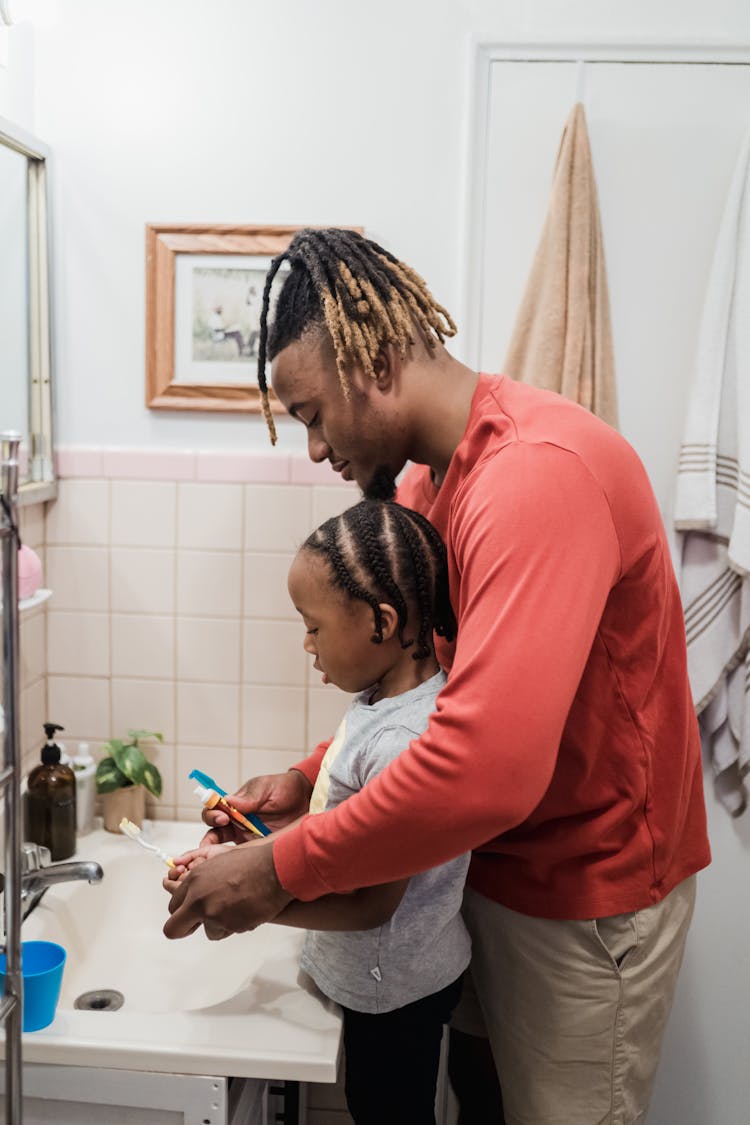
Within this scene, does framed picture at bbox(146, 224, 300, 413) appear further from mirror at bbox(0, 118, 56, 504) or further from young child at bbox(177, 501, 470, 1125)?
young child at bbox(177, 501, 470, 1125)

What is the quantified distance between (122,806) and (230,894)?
0.75m

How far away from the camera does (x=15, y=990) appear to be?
98cm

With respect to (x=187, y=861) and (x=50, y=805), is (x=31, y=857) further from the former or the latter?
(x=187, y=861)

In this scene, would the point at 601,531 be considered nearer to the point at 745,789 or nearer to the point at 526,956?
the point at 526,956

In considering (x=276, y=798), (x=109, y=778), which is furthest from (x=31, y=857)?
(x=276, y=798)

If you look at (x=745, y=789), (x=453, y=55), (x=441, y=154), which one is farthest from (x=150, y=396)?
(x=745, y=789)

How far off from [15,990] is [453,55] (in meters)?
1.49

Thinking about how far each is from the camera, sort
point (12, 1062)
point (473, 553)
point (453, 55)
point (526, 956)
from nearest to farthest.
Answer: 1. point (473, 553)
2. point (12, 1062)
3. point (526, 956)
4. point (453, 55)

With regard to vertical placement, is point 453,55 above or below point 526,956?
above

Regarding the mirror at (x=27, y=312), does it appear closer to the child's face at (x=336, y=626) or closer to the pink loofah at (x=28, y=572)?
the pink loofah at (x=28, y=572)

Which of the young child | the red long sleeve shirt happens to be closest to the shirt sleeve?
the red long sleeve shirt

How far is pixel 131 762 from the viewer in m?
1.61

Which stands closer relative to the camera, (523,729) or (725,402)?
(523,729)

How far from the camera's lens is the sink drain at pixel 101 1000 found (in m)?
1.38
